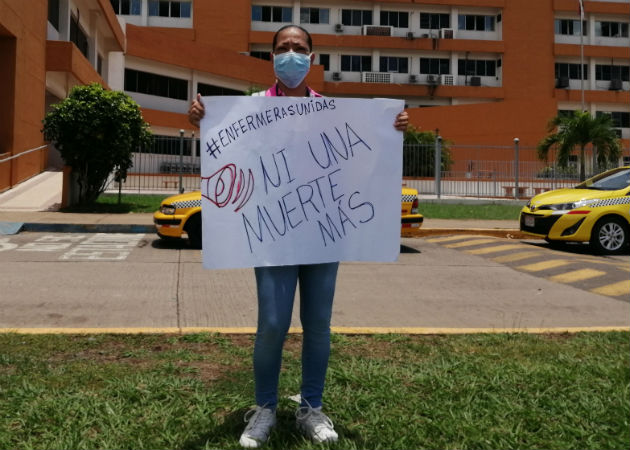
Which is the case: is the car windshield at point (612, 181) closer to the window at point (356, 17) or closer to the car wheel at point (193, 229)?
the car wheel at point (193, 229)

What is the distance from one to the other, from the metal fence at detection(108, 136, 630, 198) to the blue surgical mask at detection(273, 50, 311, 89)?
19364mm

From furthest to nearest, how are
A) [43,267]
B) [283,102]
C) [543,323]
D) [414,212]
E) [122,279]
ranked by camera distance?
[414,212] < [43,267] < [122,279] < [543,323] < [283,102]

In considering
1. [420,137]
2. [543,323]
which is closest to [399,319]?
[543,323]

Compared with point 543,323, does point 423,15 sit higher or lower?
higher

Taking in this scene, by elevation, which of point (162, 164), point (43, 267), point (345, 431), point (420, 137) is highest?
point (420, 137)

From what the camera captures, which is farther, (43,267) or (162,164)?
(162,164)

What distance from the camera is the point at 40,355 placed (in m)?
3.94

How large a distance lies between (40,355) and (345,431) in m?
2.19

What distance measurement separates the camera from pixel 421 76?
45.8m

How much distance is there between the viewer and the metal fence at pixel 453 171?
22.2 metres

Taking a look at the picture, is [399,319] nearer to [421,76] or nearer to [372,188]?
[372,188]

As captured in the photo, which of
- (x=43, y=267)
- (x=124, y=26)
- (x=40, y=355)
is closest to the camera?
(x=40, y=355)

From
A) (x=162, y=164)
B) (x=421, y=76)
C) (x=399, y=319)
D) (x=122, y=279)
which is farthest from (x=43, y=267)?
(x=421, y=76)

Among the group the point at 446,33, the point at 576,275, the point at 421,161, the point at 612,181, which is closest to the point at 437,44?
the point at 446,33
